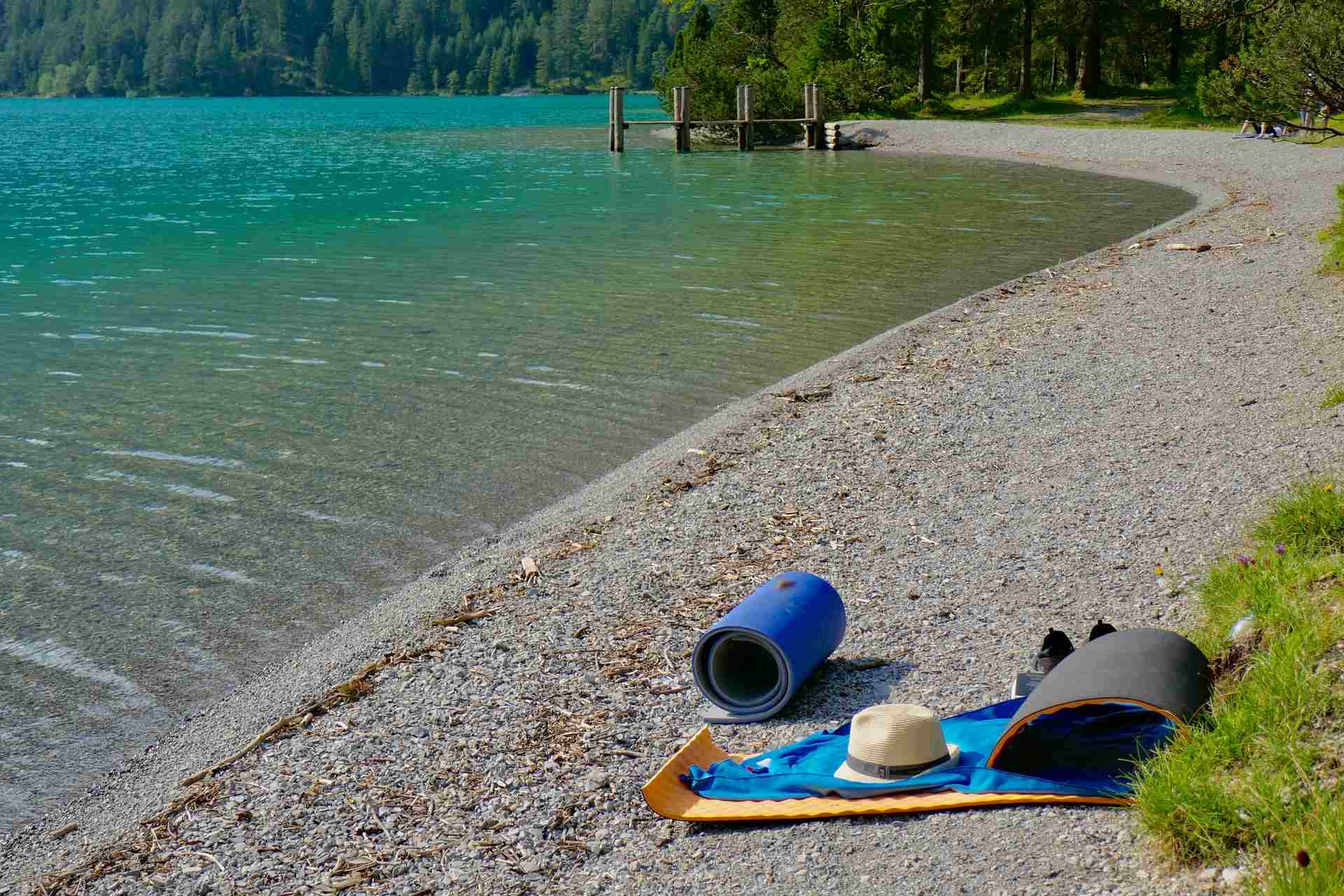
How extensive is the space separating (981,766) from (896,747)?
31 cm

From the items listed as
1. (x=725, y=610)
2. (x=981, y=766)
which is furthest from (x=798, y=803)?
(x=725, y=610)

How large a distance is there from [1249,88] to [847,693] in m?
8.04

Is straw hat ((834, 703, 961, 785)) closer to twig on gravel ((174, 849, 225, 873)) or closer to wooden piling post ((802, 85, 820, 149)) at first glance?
twig on gravel ((174, 849, 225, 873))

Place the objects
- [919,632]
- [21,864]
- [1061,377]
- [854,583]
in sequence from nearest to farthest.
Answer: [21,864] → [919,632] → [854,583] → [1061,377]

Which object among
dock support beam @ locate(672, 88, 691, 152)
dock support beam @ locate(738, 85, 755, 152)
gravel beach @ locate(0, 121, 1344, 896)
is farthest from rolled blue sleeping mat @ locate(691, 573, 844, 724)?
dock support beam @ locate(672, 88, 691, 152)

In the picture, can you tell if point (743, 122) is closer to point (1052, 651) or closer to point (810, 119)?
point (810, 119)

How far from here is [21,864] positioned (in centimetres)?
484

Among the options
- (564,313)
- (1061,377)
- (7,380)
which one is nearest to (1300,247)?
(1061,377)

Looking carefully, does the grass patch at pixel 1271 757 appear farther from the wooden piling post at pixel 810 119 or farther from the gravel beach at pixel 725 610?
the wooden piling post at pixel 810 119

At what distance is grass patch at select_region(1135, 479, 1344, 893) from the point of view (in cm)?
336

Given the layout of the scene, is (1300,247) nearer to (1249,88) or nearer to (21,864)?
(1249,88)

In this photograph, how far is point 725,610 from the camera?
644 centimetres

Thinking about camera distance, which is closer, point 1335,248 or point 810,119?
point 1335,248

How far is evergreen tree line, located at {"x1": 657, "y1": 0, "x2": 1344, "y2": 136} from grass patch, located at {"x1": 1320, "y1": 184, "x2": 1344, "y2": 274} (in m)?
31.6
